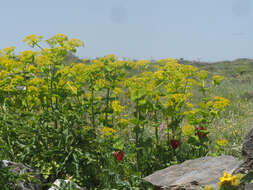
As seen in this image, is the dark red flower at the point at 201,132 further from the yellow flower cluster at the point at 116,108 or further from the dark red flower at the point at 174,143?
the yellow flower cluster at the point at 116,108

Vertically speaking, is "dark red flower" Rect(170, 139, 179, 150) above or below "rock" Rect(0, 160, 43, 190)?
above

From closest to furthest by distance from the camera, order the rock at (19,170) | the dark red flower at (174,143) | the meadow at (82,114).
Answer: the rock at (19,170)
the meadow at (82,114)
the dark red flower at (174,143)

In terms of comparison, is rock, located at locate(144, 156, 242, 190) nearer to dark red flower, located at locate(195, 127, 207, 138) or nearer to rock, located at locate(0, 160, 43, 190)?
dark red flower, located at locate(195, 127, 207, 138)

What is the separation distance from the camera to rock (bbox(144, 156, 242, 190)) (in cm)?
347

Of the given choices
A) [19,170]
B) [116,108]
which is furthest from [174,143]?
[19,170]

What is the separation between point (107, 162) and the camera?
13.1 ft

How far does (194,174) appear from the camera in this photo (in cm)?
365

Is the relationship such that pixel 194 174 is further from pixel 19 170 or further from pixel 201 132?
pixel 19 170

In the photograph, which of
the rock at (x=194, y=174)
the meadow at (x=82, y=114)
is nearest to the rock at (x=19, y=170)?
the meadow at (x=82, y=114)

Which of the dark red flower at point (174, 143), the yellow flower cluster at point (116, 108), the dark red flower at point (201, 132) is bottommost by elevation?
the dark red flower at point (174, 143)

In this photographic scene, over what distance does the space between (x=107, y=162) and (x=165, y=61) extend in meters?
1.64

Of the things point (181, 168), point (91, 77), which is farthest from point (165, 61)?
point (181, 168)

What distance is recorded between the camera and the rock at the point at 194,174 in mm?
3473

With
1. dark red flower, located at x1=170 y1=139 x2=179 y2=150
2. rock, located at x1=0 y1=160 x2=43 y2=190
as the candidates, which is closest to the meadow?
dark red flower, located at x1=170 y1=139 x2=179 y2=150
